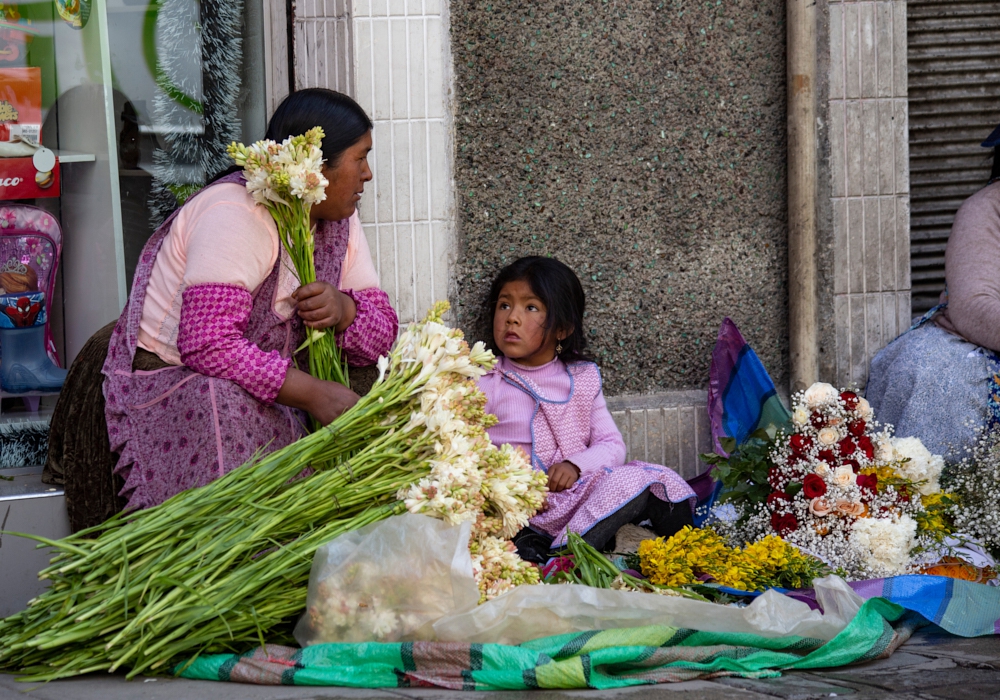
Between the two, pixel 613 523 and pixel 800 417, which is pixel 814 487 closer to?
pixel 800 417

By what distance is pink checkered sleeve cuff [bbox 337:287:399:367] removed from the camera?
3.16 metres

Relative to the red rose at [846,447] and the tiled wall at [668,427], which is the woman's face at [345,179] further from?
the red rose at [846,447]

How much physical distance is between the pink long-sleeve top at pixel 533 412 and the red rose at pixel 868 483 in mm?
847

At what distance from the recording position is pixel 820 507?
3.30 meters

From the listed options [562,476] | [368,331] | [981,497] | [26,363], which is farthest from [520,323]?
[26,363]

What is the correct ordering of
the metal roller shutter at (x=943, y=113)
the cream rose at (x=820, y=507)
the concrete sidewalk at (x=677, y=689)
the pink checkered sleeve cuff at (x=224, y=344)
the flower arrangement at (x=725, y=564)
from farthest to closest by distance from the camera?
the metal roller shutter at (x=943, y=113)
the cream rose at (x=820, y=507)
the flower arrangement at (x=725, y=564)
the pink checkered sleeve cuff at (x=224, y=344)
the concrete sidewalk at (x=677, y=689)

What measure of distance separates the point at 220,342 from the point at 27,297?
133cm

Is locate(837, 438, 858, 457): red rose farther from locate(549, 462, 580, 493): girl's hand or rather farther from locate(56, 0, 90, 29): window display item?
locate(56, 0, 90, 29): window display item

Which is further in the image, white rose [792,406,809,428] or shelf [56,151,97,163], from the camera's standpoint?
shelf [56,151,97,163]

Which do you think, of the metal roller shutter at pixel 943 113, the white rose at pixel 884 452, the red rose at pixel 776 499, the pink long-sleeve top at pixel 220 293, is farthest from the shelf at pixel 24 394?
the metal roller shutter at pixel 943 113

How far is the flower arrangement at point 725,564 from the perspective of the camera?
10.1 ft

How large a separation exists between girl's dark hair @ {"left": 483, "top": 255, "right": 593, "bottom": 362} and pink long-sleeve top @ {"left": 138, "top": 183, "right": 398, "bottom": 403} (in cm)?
82

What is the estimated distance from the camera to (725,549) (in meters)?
3.20

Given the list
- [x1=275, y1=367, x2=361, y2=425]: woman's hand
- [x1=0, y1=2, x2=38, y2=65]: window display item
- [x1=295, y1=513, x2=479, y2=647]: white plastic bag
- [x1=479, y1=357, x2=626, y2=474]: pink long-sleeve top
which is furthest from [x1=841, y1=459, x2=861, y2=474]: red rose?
[x1=0, y1=2, x2=38, y2=65]: window display item
